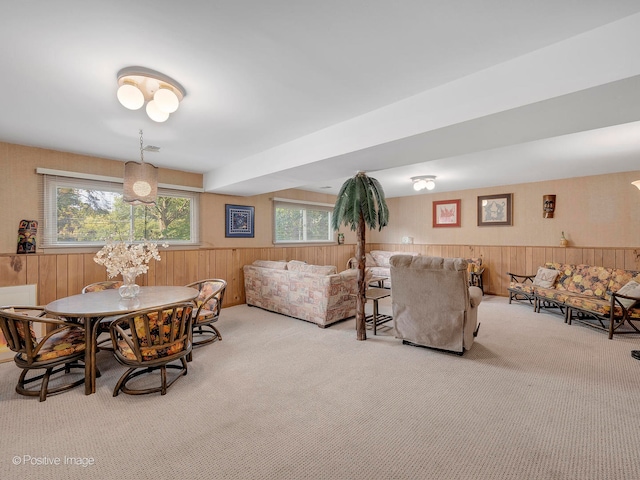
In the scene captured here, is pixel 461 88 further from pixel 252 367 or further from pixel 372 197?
pixel 252 367

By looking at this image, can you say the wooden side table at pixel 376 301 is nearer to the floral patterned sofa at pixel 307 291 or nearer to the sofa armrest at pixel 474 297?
the floral patterned sofa at pixel 307 291

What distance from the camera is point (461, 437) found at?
1852mm

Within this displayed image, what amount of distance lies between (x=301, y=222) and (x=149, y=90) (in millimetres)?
4980

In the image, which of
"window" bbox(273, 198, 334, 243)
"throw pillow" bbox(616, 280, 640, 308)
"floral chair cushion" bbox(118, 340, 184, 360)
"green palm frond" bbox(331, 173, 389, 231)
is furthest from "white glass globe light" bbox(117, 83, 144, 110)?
"throw pillow" bbox(616, 280, 640, 308)

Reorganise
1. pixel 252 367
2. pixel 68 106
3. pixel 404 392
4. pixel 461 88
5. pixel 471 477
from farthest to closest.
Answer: pixel 252 367
pixel 68 106
pixel 404 392
pixel 461 88
pixel 471 477

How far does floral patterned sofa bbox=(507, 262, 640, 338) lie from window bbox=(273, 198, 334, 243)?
4.38 meters

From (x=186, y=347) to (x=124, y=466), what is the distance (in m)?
0.98

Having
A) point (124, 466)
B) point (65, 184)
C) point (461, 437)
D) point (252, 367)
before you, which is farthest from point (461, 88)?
point (65, 184)

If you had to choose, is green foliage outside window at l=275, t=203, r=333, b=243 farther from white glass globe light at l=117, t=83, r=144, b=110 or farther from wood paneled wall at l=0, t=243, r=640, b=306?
white glass globe light at l=117, t=83, r=144, b=110

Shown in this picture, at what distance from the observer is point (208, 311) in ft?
11.7

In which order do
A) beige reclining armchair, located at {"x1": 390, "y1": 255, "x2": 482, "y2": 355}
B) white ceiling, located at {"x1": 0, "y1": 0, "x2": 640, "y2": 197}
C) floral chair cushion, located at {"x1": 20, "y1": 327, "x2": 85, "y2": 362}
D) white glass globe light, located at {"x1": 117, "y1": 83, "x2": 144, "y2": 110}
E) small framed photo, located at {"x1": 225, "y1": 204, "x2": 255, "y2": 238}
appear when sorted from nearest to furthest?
white ceiling, located at {"x1": 0, "y1": 0, "x2": 640, "y2": 197}, white glass globe light, located at {"x1": 117, "y1": 83, "x2": 144, "y2": 110}, floral chair cushion, located at {"x1": 20, "y1": 327, "x2": 85, "y2": 362}, beige reclining armchair, located at {"x1": 390, "y1": 255, "x2": 482, "y2": 355}, small framed photo, located at {"x1": 225, "y1": 204, "x2": 255, "y2": 238}

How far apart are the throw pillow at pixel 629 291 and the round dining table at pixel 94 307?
525 cm

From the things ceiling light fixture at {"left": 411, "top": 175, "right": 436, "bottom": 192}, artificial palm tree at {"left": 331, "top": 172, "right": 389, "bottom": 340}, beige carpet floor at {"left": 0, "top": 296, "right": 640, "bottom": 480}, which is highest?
ceiling light fixture at {"left": 411, "top": 175, "right": 436, "bottom": 192}

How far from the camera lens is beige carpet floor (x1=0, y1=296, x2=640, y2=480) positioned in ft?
5.33
